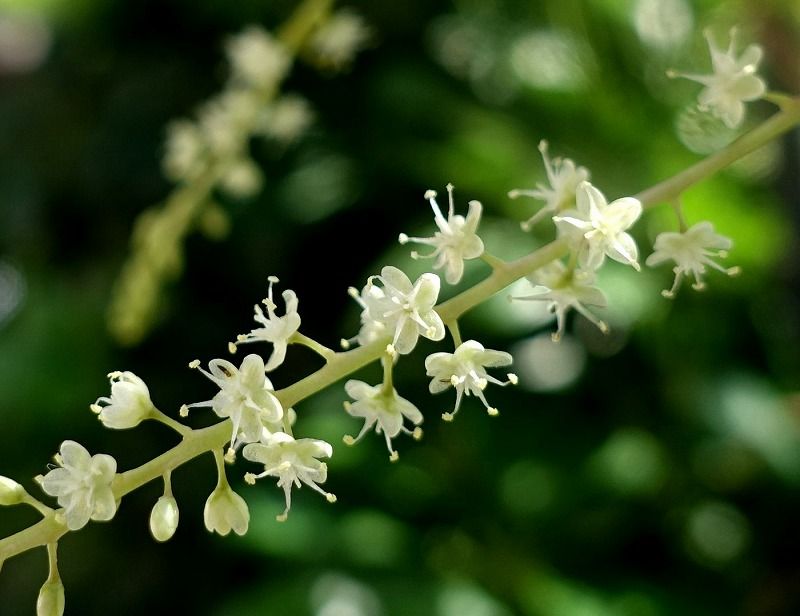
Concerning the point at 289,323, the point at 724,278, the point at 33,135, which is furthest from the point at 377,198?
the point at 289,323

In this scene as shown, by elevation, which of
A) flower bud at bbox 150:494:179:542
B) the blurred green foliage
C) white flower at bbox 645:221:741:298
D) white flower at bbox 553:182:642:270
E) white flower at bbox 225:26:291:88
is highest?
white flower at bbox 553:182:642:270

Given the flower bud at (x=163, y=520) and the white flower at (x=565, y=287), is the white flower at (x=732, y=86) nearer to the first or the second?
the white flower at (x=565, y=287)

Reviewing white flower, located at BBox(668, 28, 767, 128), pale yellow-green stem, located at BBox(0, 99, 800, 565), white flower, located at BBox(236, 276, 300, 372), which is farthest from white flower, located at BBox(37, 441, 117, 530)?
white flower, located at BBox(668, 28, 767, 128)

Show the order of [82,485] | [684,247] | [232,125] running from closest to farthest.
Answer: [82,485]
[684,247]
[232,125]

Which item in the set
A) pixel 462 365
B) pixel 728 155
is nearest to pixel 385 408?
pixel 462 365

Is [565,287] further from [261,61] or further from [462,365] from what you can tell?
[261,61]

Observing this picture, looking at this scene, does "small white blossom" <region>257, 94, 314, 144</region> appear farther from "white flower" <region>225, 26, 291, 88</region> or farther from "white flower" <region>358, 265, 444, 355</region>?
"white flower" <region>358, 265, 444, 355</region>

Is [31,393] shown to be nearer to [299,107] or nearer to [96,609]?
[96,609]
